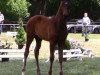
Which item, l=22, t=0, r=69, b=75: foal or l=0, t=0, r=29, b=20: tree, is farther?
l=0, t=0, r=29, b=20: tree

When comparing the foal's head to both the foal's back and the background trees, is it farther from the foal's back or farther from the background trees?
the background trees

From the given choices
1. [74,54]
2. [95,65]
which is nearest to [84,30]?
[74,54]

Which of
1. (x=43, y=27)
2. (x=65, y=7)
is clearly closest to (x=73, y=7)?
(x=43, y=27)

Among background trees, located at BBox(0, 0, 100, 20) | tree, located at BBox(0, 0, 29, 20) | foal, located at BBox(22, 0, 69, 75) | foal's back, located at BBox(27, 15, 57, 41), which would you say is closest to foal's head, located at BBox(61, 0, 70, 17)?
foal, located at BBox(22, 0, 69, 75)

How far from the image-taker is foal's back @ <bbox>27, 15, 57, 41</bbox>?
1091 centimetres

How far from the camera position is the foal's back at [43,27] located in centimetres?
1091

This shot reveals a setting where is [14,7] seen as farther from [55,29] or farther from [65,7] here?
[65,7]

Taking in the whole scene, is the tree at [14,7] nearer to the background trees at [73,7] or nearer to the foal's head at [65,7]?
the background trees at [73,7]

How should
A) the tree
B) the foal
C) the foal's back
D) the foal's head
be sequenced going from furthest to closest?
1. the tree
2. the foal's back
3. the foal
4. the foal's head

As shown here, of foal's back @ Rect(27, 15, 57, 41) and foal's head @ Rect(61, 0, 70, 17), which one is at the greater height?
foal's head @ Rect(61, 0, 70, 17)

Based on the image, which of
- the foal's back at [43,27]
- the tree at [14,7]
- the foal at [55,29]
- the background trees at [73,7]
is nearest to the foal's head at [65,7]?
the foal at [55,29]

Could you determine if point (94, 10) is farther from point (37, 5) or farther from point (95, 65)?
point (95, 65)

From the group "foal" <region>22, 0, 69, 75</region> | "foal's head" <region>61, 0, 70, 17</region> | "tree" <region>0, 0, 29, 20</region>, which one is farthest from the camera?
"tree" <region>0, 0, 29, 20</region>

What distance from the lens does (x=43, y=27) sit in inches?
452
